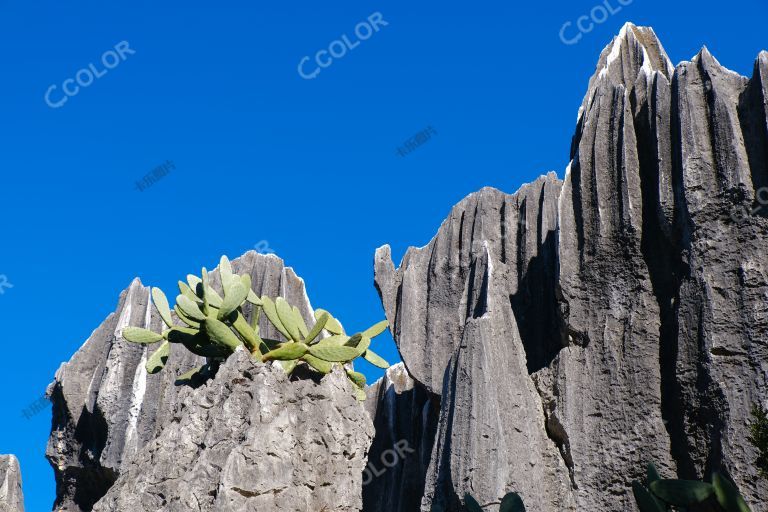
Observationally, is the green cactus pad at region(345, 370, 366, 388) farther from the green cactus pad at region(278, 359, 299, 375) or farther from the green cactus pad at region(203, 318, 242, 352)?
the green cactus pad at region(203, 318, 242, 352)

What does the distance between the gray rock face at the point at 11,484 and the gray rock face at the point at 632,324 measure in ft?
24.4

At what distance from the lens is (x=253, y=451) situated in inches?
394

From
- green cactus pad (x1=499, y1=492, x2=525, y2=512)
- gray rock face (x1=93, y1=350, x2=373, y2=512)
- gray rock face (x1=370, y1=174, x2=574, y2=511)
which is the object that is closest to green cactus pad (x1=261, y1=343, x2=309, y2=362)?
gray rock face (x1=93, y1=350, x2=373, y2=512)

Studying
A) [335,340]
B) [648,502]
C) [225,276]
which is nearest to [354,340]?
[335,340]

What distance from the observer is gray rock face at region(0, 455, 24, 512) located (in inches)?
653

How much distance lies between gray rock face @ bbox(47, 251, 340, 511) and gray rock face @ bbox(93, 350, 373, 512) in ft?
22.7

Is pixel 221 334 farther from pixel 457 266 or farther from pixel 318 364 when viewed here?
pixel 457 266

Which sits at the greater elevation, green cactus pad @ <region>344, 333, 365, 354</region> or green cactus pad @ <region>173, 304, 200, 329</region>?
green cactus pad @ <region>173, 304, 200, 329</region>

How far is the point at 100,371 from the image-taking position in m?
18.9

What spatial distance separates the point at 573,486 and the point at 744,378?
2105mm

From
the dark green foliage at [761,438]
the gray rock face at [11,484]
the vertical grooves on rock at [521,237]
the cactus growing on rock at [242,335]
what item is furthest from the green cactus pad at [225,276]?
the gray rock face at [11,484]

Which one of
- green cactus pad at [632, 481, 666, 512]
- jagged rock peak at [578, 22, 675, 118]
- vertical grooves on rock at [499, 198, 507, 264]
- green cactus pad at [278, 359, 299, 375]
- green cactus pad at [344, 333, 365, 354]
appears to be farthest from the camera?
jagged rock peak at [578, 22, 675, 118]

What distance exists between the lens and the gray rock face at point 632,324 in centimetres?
1159

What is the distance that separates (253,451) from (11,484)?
8318 millimetres
